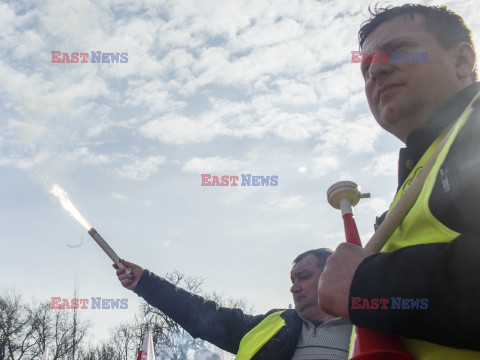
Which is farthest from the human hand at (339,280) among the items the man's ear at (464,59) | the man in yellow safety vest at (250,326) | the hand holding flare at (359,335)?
the man in yellow safety vest at (250,326)

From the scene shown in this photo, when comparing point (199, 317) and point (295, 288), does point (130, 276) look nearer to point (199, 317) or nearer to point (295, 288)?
point (199, 317)

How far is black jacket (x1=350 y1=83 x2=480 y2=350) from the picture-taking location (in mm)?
992

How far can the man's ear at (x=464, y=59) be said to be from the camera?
194cm

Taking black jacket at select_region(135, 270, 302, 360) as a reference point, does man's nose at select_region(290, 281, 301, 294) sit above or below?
above

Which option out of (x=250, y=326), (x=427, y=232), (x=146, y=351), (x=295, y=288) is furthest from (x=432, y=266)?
(x=146, y=351)

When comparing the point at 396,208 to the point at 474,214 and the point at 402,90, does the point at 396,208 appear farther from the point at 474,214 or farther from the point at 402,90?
the point at 402,90

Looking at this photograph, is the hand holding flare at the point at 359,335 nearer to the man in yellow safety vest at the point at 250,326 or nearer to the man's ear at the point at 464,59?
the man's ear at the point at 464,59

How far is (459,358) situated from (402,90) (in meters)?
1.23

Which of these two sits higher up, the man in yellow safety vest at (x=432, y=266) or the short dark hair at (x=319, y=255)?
the short dark hair at (x=319, y=255)

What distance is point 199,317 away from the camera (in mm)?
3838

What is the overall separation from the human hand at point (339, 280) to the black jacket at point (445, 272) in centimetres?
3

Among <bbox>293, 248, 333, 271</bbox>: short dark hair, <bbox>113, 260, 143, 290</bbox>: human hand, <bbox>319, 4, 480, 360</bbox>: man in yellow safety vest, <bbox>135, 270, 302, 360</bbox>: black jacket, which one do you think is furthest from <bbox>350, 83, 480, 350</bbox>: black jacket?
<bbox>293, 248, 333, 271</bbox>: short dark hair

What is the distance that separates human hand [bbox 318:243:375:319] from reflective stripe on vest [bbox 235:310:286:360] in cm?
246

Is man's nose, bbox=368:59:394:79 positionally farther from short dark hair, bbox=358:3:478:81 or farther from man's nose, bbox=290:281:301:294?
man's nose, bbox=290:281:301:294
